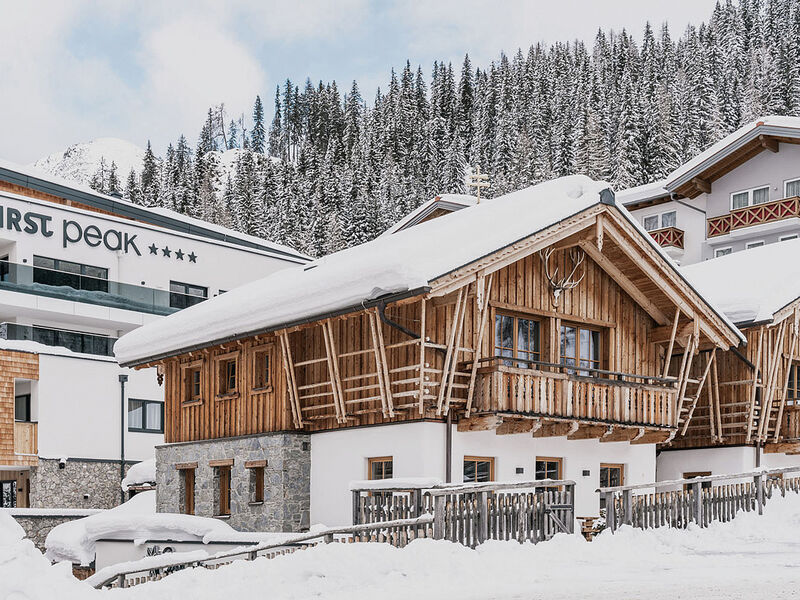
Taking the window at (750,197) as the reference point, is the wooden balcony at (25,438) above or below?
below

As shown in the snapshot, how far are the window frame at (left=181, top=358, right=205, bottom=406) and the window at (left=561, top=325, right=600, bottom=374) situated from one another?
28.6 ft

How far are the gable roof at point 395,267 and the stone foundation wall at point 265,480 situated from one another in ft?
7.90

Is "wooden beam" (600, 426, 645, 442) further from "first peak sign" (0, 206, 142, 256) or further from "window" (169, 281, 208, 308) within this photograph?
"first peak sign" (0, 206, 142, 256)

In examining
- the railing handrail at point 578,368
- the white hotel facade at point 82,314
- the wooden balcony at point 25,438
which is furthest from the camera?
the white hotel facade at point 82,314

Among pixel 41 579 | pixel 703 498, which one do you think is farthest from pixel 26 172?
pixel 41 579

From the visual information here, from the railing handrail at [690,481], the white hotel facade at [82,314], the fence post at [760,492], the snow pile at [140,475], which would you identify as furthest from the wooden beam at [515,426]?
the white hotel facade at [82,314]

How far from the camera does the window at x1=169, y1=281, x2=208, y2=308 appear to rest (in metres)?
44.1

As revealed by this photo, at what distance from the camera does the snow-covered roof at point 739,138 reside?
43669 mm

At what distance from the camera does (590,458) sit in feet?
75.6

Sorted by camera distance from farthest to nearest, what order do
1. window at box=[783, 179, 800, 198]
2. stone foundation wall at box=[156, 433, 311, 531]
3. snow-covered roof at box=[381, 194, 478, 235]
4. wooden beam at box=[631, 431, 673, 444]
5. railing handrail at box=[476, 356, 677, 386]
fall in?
snow-covered roof at box=[381, 194, 478, 235], window at box=[783, 179, 800, 198], wooden beam at box=[631, 431, 673, 444], stone foundation wall at box=[156, 433, 311, 531], railing handrail at box=[476, 356, 677, 386]

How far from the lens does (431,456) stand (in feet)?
65.1

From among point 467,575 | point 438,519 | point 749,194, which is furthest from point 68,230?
point 467,575

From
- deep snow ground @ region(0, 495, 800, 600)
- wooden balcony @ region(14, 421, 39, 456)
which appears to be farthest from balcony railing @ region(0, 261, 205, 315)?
deep snow ground @ region(0, 495, 800, 600)

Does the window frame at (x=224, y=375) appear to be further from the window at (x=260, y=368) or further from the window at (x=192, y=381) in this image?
the window at (x=192, y=381)
